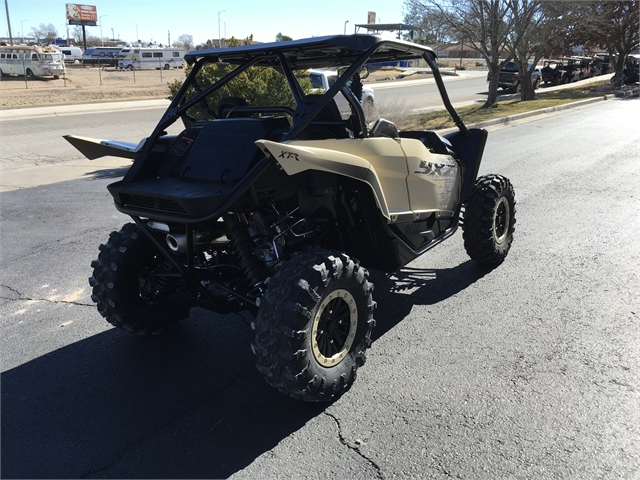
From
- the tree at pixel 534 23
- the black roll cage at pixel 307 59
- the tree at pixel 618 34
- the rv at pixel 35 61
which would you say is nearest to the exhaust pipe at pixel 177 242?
the black roll cage at pixel 307 59

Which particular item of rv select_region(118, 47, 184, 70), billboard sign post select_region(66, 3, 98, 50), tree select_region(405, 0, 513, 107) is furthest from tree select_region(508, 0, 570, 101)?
billboard sign post select_region(66, 3, 98, 50)

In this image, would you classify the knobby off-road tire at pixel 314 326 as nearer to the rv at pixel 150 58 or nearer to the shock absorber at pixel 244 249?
the shock absorber at pixel 244 249

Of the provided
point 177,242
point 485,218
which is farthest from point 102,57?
point 177,242

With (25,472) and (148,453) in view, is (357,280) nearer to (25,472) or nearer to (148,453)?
(148,453)

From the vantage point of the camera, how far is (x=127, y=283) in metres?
3.97

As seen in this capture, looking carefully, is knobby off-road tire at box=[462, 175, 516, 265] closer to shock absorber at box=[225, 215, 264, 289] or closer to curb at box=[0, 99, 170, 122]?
shock absorber at box=[225, 215, 264, 289]

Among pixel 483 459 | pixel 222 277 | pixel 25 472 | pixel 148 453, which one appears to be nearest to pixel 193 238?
pixel 222 277

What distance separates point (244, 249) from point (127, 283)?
102cm

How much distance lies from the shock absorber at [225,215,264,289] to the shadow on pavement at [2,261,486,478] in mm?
703

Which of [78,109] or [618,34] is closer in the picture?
[78,109]

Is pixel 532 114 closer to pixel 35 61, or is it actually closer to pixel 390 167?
pixel 390 167

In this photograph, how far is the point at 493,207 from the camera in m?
5.19

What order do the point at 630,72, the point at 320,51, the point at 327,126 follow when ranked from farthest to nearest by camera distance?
the point at 630,72 → the point at 320,51 → the point at 327,126

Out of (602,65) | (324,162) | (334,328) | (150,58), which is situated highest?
(150,58)
